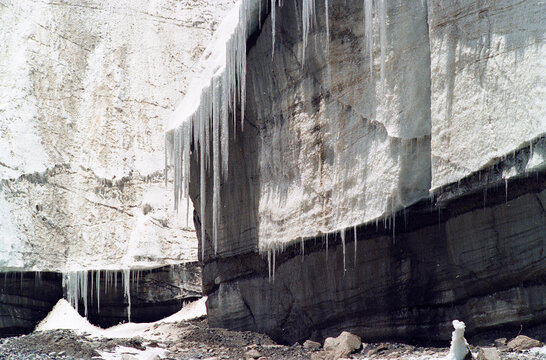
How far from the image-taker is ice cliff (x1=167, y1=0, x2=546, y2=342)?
11.1 m

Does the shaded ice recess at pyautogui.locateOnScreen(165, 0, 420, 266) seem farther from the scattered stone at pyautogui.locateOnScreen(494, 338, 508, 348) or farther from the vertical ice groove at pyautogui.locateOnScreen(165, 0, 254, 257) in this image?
the scattered stone at pyautogui.locateOnScreen(494, 338, 508, 348)

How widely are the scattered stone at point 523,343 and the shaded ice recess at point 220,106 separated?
3.23 m

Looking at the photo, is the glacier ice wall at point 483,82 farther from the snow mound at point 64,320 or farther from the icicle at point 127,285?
the snow mound at point 64,320

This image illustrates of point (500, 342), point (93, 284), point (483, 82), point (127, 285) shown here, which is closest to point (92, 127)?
point (93, 284)

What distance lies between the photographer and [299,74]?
46.3 feet

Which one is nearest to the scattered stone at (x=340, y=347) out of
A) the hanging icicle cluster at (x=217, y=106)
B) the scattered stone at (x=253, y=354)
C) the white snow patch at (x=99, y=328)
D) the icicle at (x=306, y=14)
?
the scattered stone at (x=253, y=354)

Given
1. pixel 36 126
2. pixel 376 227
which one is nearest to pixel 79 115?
pixel 36 126

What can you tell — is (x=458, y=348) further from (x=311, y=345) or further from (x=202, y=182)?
(x=202, y=182)

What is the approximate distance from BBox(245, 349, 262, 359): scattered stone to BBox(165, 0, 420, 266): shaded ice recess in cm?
151

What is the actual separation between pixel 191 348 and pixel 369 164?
15.1 ft

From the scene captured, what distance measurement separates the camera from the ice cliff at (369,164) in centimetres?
1106

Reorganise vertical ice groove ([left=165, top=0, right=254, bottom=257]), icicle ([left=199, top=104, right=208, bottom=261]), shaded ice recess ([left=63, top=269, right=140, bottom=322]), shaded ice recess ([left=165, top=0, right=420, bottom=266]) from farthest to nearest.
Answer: shaded ice recess ([left=63, top=269, right=140, bottom=322]) < icicle ([left=199, top=104, right=208, bottom=261]) < vertical ice groove ([left=165, top=0, right=254, bottom=257]) < shaded ice recess ([left=165, top=0, right=420, bottom=266])

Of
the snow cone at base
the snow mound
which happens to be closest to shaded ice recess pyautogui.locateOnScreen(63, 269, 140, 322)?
the snow mound

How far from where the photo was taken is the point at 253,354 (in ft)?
44.7
